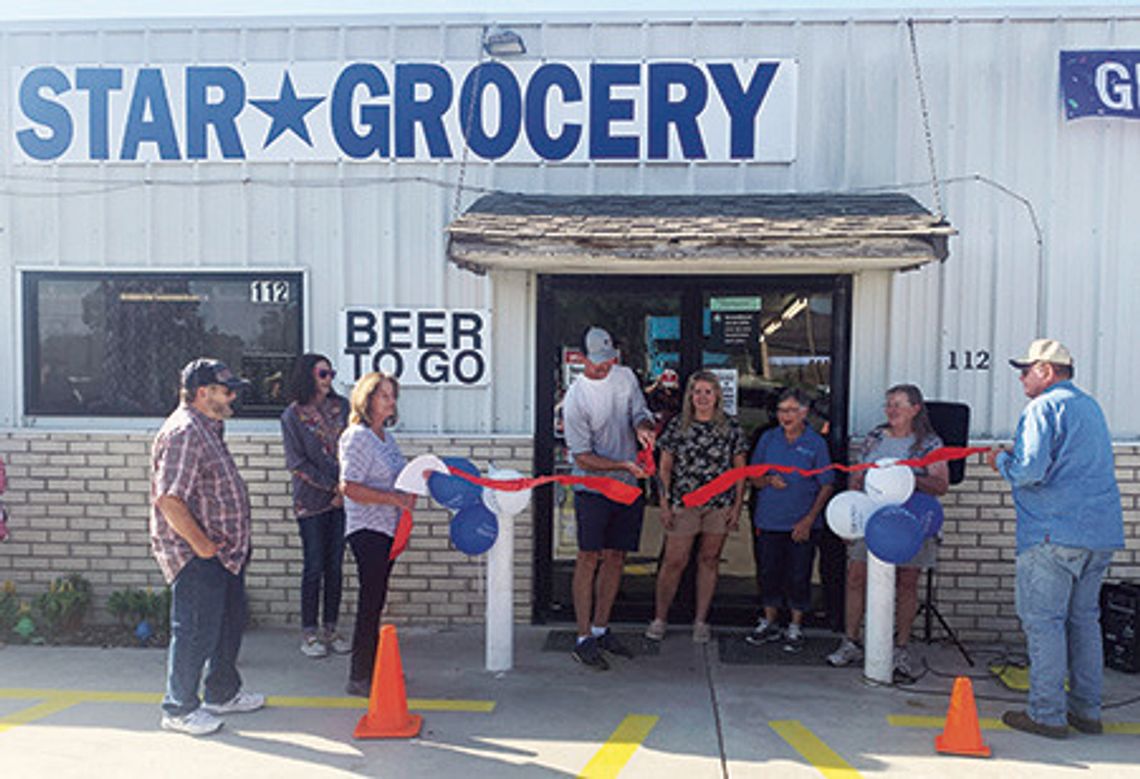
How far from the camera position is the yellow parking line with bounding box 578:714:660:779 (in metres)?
4.27

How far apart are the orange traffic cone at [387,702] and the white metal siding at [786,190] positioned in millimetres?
2188

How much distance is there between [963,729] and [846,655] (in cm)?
130

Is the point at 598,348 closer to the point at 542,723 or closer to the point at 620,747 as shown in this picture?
the point at 542,723

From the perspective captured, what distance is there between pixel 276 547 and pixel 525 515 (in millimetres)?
1795

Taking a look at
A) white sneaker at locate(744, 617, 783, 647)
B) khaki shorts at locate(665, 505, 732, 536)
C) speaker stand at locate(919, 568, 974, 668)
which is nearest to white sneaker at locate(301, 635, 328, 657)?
khaki shorts at locate(665, 505, 732, 536)

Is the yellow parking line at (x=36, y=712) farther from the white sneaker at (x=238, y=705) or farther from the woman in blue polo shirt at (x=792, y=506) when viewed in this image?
the woman in blue polo shirt at (x=792, y=506)

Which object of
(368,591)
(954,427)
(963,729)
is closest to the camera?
(963,729)

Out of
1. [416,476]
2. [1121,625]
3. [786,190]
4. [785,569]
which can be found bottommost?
[1121,625]

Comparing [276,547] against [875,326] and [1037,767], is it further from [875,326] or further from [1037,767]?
[1037,767]

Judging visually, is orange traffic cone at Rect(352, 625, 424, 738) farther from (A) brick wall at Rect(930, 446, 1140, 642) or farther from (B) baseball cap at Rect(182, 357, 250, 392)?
(A) brick wall at Rect(930, 446, 1140, 642)

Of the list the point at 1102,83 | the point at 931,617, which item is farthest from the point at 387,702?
the point at 1102,83

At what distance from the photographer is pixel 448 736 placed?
4.64 m

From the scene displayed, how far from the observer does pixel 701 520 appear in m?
6.01

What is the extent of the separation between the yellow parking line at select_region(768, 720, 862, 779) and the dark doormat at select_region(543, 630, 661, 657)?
128cm
